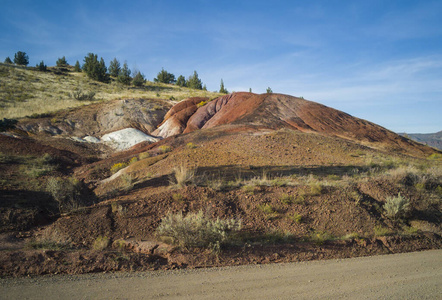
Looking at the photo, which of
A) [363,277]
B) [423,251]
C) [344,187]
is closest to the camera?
[363,277]

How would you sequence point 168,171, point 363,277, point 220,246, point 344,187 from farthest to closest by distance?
point 168,171, point 344,187, point 220,246, point 363,277

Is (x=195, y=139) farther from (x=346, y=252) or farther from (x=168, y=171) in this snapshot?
(x=346, y=252)

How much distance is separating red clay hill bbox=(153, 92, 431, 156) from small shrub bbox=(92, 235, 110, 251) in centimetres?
1493

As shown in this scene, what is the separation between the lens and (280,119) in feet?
82.8

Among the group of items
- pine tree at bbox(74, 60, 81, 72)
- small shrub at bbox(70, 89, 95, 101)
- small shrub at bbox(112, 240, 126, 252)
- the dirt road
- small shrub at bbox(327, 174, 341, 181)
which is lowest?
the dirt road

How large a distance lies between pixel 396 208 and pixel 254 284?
6539 millimetres

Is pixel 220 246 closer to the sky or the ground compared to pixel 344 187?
closer to the ground

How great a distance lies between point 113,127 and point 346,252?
29.2m

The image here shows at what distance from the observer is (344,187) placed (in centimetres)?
1087

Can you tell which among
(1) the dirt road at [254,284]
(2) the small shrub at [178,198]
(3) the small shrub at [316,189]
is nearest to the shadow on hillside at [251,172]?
(2) the small shrub at [178,198]

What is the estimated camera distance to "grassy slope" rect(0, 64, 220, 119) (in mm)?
33094

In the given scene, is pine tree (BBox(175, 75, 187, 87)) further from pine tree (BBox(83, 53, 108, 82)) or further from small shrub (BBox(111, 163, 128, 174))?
small shrub (BBox(111, 163, 128, 174))

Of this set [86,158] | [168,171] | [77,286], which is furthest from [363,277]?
[86,158]

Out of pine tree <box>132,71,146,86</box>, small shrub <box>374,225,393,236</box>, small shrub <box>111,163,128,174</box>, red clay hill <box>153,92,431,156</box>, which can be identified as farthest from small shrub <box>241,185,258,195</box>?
pine tree <box>132,71,146,86</box>
